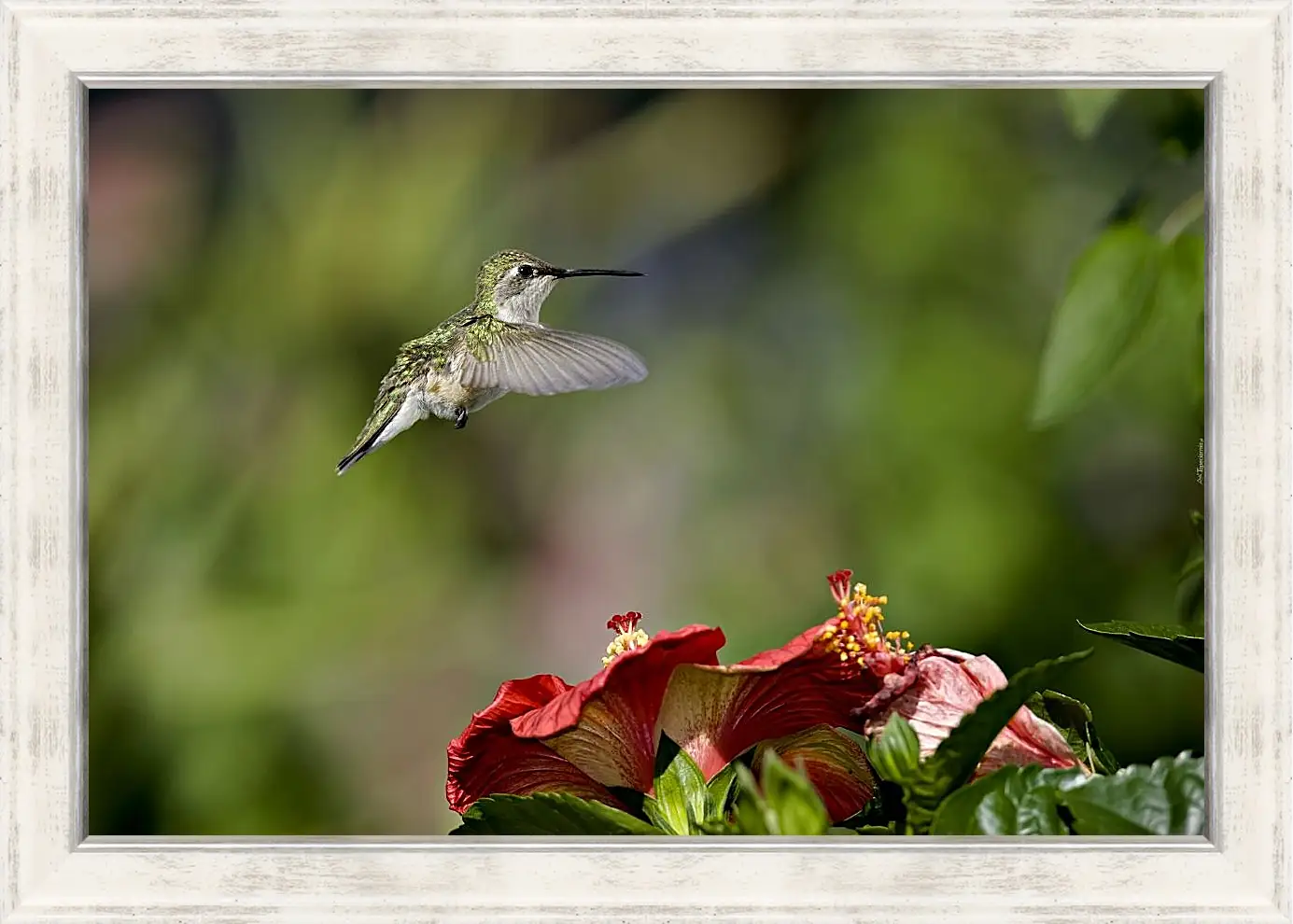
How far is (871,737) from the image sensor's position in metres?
0.37

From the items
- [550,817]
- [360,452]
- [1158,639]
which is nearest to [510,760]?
[550,817]

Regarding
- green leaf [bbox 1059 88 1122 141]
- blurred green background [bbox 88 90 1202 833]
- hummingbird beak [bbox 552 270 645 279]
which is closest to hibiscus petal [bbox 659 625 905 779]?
green leaf [bbox 1059 88 1122 141]

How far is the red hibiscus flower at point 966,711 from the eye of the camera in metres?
0.38

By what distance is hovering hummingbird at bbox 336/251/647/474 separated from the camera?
705 mm

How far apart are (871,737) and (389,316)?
36.8 inches

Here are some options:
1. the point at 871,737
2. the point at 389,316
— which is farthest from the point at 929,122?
the point at 871,737

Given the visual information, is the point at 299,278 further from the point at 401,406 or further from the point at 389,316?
the point at 401,406

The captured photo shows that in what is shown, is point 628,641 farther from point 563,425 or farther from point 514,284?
point 563,425

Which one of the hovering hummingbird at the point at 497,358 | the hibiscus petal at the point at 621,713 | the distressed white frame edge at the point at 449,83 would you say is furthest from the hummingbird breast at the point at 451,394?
the hibiscus petal at the point at 621,713

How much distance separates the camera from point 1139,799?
0.39 metres

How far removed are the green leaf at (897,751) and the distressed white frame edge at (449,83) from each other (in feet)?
0.61

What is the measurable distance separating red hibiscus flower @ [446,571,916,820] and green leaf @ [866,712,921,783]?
18 millimetres

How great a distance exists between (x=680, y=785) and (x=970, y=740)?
0.33 ft

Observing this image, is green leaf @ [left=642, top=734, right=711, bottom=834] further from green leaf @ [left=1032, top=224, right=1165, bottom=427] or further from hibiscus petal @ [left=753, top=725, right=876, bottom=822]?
green leaf @ [left=1032, top=224, right=1165, bottom=427]
